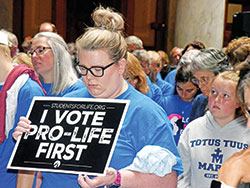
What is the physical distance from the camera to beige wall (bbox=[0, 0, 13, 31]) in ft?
32.9

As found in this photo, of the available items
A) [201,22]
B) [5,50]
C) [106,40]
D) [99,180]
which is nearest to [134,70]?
[5,50]

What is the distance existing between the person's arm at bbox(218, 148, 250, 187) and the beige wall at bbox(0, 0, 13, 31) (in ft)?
27.8

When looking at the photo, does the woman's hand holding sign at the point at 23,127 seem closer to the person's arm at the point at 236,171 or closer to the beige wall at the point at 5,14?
the person's arm at the point at 236,171

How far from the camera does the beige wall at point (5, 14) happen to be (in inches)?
395

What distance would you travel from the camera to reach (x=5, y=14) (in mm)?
10047

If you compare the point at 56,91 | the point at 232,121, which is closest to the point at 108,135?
the point at 232,121

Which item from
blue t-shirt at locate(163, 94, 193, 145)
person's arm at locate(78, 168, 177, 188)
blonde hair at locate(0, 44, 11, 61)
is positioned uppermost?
blonde hair at locate(0, 44, 11, 61)

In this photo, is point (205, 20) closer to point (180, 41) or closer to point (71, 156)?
point (180, 41)

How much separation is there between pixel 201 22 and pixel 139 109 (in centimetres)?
622

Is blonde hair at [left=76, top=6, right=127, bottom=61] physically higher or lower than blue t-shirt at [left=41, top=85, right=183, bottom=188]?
higher

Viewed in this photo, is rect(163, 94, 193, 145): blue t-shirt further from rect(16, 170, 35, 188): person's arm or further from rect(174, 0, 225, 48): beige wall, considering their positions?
rect(174, 0, 225, 48): beige wall

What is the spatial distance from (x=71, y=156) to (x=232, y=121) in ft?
4.56

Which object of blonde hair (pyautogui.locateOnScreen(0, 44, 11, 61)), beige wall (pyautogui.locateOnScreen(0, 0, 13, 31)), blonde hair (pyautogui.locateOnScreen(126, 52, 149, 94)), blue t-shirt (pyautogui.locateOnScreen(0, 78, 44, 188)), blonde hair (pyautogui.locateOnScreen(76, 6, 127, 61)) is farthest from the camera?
beige wall (pyautogui.locateOnScreen(0, 0, 13, 31))

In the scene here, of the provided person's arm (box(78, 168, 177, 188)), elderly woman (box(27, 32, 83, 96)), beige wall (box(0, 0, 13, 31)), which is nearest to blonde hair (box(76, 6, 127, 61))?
person's arm (box(78, 168, 177, 188))
